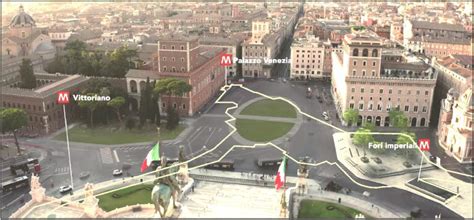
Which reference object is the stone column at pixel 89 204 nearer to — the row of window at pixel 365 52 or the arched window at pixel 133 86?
the arched window at pixel 133 86

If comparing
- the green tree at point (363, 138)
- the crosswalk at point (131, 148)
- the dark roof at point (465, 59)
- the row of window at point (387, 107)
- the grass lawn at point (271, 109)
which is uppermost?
the dark roof at point (465, 59)

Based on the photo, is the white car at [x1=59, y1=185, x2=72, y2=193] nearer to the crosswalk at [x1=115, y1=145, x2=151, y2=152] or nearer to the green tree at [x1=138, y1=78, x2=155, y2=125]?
the crosswalk at [x1=115, y1=145, x2=151, y2=152]

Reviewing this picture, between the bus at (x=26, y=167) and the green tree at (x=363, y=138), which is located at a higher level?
the green tree at (x=363, y=138)

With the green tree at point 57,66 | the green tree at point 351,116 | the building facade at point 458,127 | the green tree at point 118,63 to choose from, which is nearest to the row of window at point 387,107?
the green tree at point 351,116

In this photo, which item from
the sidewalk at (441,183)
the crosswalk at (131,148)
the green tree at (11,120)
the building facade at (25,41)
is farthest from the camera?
the building facade at (25,41)

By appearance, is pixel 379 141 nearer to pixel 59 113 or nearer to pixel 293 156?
pixel 293 156

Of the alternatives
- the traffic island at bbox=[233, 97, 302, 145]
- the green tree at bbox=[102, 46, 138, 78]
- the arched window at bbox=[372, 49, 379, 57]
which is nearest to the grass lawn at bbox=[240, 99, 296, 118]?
the traffic island at bbox=[233, 97, 302, 145]

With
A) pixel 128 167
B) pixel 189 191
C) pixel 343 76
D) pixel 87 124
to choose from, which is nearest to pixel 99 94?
pixel 87 124
